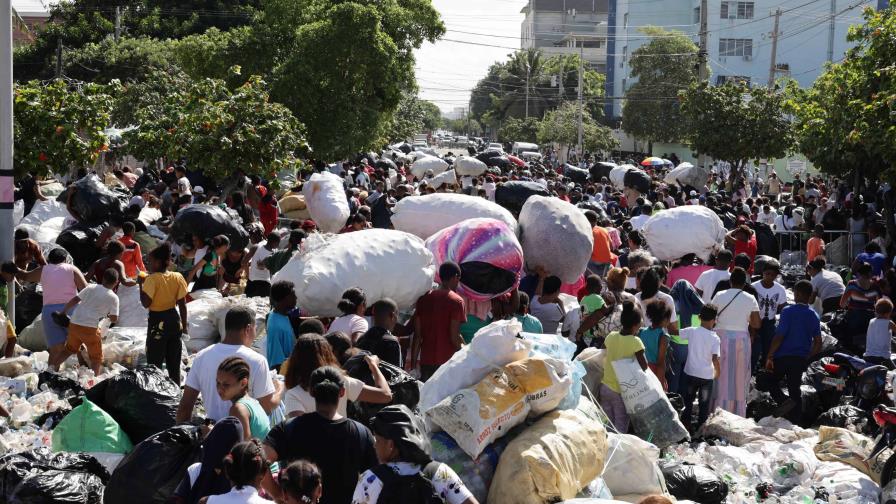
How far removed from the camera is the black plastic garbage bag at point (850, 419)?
876 cm

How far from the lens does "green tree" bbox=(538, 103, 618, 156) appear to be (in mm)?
57812

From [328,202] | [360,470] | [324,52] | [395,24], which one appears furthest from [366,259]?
[395,24]

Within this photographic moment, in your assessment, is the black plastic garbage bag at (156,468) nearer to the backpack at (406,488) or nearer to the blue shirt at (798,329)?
the backpack at (406,488)

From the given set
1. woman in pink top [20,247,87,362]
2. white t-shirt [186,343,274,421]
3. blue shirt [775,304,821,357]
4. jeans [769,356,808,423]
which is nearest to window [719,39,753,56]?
jeans [769,356,808,423]

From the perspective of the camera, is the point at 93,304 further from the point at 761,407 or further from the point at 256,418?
the point at 761,407

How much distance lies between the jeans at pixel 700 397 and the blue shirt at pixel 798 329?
43.3 inches

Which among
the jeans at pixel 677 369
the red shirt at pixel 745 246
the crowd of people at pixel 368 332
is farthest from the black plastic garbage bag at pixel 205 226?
the red shirt at pixel 745 246

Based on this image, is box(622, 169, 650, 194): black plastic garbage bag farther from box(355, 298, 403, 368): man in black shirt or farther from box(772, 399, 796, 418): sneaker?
box(355, 298, 403, 368): man in black shirt

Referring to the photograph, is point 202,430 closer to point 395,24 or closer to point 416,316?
point 416,316

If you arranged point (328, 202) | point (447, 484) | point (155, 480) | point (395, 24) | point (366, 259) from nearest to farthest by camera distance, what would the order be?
point (447, 484)
point (155, 480)
point (366, 259)
point (328, 202)
point (395, 24)

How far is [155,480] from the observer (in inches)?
209

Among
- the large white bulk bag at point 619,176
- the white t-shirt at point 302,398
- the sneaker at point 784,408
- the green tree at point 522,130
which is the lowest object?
the green tree at point 522,130

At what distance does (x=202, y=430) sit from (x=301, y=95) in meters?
20.5

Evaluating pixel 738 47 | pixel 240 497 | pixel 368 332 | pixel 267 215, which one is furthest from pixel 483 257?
pixel 738 47
